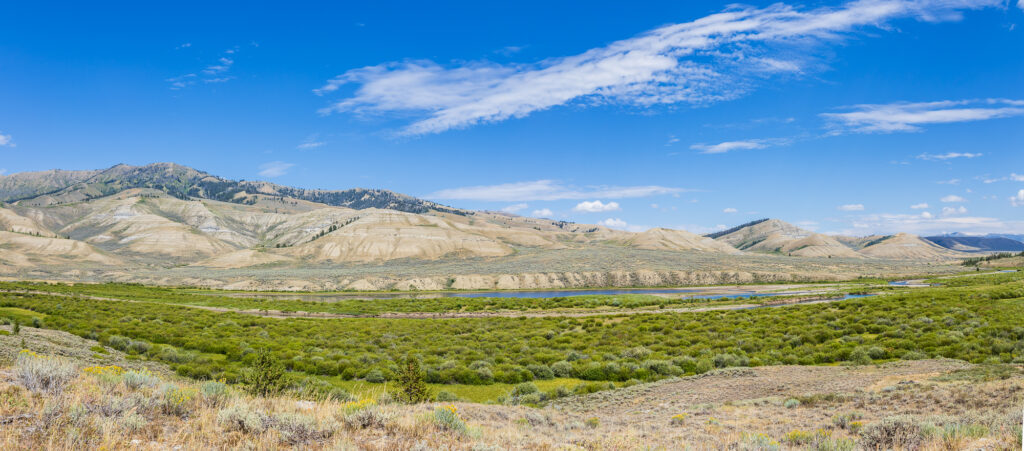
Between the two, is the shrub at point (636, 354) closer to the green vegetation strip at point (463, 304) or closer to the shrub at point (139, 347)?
the shrub at point (139, 347)

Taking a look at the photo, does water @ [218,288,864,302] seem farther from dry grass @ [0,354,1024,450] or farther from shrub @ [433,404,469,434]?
shrub @ [433,404,469,434]

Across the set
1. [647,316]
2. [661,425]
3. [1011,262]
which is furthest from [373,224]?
[1011,262]

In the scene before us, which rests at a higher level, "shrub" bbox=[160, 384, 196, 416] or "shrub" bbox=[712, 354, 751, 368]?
"shrub" bbox=[160, 384, 196, 416]

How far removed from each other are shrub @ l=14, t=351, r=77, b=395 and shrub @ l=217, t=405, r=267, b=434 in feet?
8.90

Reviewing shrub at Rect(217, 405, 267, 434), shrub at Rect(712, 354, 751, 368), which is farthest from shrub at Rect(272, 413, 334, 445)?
shrub at Rect(712, 354, 751, 368)

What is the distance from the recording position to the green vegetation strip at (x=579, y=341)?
73.6 ft

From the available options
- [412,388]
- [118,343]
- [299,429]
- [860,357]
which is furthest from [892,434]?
[118,343]

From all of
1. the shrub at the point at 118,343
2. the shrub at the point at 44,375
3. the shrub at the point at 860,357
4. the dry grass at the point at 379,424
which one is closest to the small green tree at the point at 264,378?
the dry grass at the point at 379,424

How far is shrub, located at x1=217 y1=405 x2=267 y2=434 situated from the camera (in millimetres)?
7195

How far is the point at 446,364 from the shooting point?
76.1 ft

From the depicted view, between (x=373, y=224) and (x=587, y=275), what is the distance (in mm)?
101898

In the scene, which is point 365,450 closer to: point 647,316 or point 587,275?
point 647,316

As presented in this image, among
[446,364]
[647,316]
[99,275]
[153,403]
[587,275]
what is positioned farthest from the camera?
[99,275]

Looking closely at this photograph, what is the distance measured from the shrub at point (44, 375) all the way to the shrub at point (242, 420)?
8.90 ft
